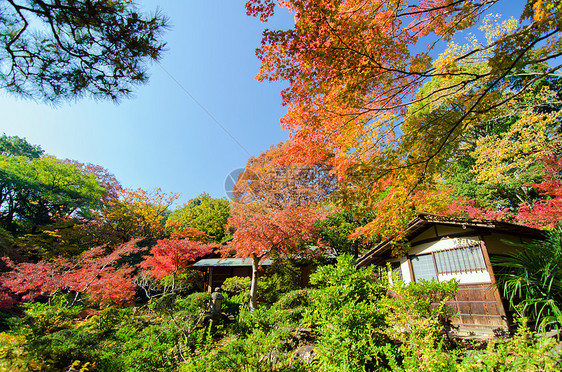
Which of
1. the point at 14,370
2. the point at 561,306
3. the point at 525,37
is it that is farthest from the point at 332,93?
the point at 14,370

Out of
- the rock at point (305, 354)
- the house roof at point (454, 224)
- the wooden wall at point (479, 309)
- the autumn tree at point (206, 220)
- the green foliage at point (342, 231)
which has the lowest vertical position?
the rock at point (305, 354)

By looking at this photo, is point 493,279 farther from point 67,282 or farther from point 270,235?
point 67,282

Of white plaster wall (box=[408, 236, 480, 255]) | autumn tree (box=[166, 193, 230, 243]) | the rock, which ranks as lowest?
the rock

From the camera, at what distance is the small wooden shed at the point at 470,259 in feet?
18.1

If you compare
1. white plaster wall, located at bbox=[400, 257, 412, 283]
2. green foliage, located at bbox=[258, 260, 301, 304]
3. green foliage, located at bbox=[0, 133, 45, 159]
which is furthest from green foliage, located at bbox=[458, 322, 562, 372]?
green foliage, located at bbox=[0, 133, 45, 159]

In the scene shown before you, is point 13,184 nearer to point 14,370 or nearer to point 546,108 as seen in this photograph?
point 14,370

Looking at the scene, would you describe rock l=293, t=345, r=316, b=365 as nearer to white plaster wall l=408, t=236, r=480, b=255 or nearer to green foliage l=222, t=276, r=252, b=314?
green foliage l=222, t=276, r=252, b=314

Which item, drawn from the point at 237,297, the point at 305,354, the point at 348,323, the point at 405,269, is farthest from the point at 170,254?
the point at 405,269

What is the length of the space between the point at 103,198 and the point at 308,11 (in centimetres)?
2083

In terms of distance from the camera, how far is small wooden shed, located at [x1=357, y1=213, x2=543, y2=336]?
551 cm

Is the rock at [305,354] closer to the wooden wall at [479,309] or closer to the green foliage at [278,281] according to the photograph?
the wooden wall at [479,309]

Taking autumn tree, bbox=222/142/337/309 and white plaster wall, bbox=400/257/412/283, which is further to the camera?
autumn tree, bbox=222/142/337/309

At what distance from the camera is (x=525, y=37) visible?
95.6 inches

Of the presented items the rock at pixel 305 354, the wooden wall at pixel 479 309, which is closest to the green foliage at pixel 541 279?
the wooden wall at pixel 479 309
